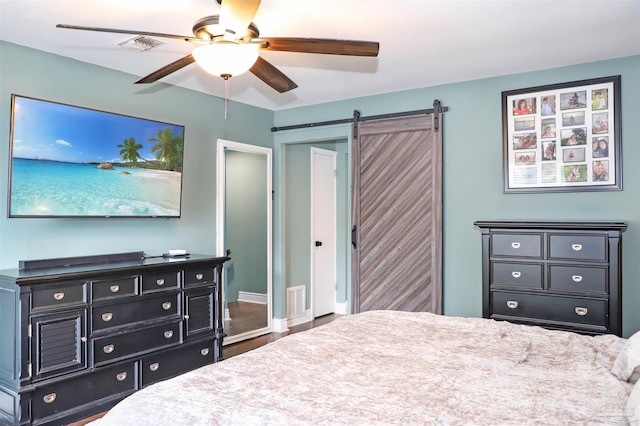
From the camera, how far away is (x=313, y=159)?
19.3ft

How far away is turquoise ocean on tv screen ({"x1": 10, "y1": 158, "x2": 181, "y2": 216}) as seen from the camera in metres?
3.16

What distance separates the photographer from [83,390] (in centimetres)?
302

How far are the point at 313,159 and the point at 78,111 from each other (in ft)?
9.88

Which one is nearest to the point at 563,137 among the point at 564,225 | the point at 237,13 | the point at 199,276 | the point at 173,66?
the point at 564,225

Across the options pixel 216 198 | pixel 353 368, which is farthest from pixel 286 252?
pixel 353 368

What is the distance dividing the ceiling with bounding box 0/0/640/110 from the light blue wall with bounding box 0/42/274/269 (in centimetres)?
15

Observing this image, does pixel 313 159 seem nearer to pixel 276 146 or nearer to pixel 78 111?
pixel 276 146

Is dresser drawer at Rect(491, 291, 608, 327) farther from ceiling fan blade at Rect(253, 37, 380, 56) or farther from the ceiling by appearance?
ceiling fan blade at Rect(253, 37, 380, 56)

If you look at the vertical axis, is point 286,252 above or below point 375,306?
above

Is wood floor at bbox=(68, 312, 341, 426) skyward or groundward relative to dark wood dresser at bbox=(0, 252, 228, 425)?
groundward

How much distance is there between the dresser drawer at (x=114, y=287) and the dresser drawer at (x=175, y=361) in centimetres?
53

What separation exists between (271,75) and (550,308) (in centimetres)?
258

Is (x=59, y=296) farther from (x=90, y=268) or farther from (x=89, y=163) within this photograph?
(x=89, y=163)

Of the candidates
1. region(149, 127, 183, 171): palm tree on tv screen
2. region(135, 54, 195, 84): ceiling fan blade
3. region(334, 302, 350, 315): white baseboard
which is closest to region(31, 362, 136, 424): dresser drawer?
region(149, 127, 183, 171): palm tree on tv screen
